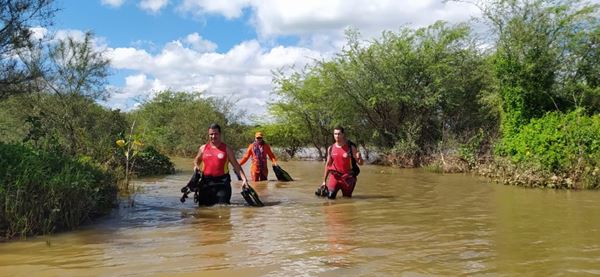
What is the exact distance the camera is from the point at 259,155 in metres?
15.6

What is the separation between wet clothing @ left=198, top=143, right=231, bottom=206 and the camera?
10.5 m

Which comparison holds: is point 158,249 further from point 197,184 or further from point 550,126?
point 550,126

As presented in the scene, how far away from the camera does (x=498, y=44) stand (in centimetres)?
1947

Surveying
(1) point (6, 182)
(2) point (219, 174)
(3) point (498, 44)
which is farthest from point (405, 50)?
(1) point (6, 182)

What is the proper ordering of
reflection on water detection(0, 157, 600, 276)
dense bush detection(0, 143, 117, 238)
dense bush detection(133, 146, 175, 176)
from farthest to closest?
1. dense bush detection(133, 146, 175, 176)
2. dense bush detection(0, 143, 117, 238)
3. reflection on water detection(0, 157, 600, 276)

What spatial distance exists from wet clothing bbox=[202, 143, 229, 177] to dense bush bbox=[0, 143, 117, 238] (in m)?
1.94

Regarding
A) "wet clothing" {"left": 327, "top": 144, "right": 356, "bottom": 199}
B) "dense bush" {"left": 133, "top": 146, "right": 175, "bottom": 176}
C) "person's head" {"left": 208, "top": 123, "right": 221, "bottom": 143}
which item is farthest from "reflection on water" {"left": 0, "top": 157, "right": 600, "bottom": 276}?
"dense bush" {"left": 133, "top": 146, "right": 175, "bottom": 176}

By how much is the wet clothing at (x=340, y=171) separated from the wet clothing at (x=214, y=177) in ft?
7.57

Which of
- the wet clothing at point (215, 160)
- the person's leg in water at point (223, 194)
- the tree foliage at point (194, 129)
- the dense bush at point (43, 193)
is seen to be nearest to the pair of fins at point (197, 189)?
Result: the wet clothing at point (215, 160)

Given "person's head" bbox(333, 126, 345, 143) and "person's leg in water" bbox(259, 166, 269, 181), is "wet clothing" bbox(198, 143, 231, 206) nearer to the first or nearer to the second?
"person's head" bbox(333, 126, 345, 143)

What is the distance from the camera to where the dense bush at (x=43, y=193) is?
7.14 m

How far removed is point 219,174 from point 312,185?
5049 mm

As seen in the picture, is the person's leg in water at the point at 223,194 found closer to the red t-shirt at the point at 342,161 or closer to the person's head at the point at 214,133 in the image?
the person's head at the point at 214,133

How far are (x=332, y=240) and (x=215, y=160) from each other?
4.18m
